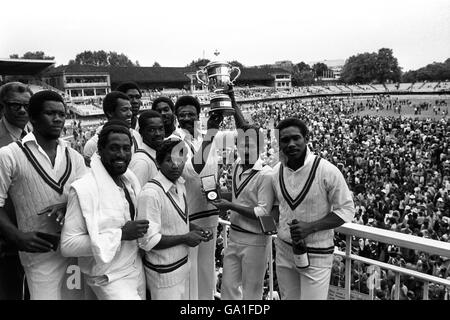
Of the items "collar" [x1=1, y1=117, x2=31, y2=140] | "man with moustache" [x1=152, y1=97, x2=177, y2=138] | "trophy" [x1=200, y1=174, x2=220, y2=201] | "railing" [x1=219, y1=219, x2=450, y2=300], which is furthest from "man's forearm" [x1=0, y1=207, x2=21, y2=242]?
"railing" [x1=219, y1=219, x2=450, y2=300]

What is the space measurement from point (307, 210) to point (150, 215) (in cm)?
109

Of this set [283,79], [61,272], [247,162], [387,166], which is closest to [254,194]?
[247,162]

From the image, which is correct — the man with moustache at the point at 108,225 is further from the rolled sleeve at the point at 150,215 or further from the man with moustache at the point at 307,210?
the man with moustache at the point at 307,210

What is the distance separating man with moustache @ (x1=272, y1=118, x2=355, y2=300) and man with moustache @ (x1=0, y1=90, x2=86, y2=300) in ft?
4.90

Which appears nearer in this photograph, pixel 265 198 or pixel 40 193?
pixel 40 193

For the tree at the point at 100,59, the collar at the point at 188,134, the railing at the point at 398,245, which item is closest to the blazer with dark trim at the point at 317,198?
the railing at the point at 398,245

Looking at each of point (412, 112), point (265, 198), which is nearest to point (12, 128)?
point (265, 198)

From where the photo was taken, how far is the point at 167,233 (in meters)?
2.71

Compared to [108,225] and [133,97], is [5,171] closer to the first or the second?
[108,225]

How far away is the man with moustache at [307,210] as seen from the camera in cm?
272

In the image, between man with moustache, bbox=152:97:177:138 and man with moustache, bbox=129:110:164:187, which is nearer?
man with moustache, bbox=129:110:164:187

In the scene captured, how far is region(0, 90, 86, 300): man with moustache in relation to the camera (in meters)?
2.40

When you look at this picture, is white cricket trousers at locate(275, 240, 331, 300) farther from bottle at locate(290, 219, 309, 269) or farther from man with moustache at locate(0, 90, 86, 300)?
man with moustache at locate(0, 90, 86, 300)

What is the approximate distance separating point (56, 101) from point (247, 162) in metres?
1.50
